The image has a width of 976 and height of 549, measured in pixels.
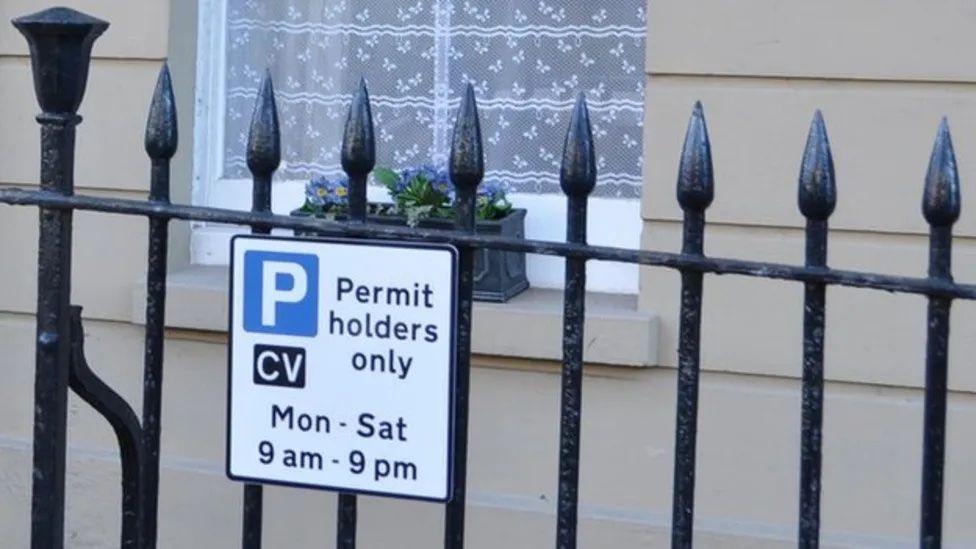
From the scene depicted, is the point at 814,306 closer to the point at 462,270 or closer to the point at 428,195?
the point at 462,270

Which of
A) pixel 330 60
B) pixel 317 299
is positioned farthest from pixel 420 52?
pixel 317 299

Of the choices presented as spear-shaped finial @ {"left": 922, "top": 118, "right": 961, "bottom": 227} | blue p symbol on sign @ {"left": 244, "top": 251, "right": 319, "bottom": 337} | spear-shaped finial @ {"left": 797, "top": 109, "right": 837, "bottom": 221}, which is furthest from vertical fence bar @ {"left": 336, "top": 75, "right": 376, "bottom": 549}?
spear-shaped finial @ {"left": 922, "top": 118, "right": 961, "bottom": 227}

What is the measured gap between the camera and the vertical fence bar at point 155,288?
2840 mm

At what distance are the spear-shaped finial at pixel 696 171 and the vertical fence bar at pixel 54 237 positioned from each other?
101cm

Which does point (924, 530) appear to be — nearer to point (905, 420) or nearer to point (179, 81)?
point (905, 420)

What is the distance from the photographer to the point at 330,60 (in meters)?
5.21

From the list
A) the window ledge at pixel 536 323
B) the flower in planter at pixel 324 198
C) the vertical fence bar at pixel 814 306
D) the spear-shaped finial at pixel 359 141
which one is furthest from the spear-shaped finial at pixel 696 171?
the flower in planter at pixel 324 198

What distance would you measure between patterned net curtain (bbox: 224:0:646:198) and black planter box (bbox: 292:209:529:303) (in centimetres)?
28

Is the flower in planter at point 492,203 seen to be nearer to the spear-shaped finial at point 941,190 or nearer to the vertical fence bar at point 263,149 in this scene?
the vertical fence bar at point 263,149

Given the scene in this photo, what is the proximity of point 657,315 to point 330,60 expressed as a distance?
1.36 metres

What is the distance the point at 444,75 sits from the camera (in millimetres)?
5074

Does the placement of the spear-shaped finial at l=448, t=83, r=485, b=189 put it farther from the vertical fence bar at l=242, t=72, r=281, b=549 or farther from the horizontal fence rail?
the vertical fence bar at l=242, t=72, r=281, b=549

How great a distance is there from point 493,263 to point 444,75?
0.70m

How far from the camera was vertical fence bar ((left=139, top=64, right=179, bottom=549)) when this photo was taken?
284 centimetres
